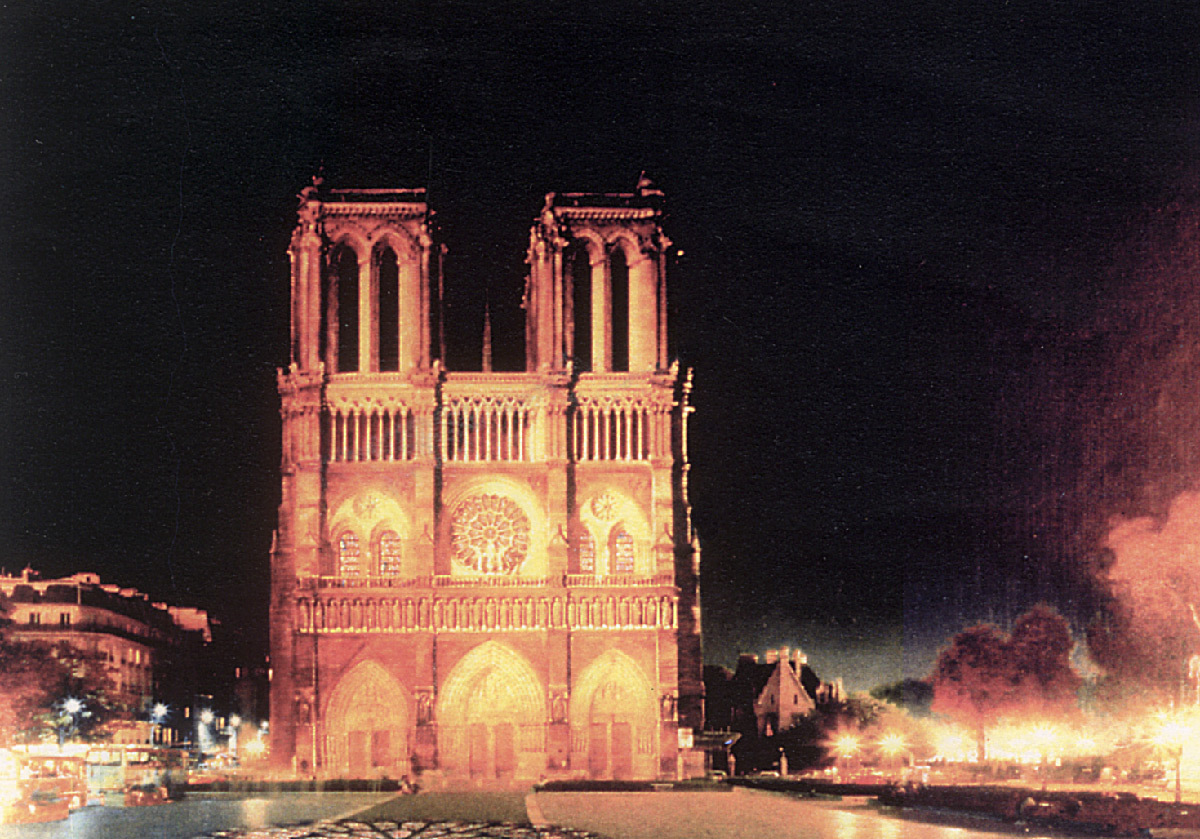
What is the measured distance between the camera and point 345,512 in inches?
2911

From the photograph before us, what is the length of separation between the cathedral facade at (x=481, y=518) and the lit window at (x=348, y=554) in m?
0.08

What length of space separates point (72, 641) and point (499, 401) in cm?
1972

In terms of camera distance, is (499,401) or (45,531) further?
(499,401)

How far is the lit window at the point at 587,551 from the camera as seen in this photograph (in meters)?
74.6

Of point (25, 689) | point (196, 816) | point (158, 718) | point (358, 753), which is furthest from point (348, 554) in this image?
point (196, 816)

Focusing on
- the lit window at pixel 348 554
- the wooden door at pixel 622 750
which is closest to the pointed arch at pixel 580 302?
the lit window at pixel 348 554

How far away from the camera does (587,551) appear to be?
245ft

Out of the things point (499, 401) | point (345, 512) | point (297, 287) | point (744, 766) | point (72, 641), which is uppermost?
point (297, 287)

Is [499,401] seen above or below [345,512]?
above

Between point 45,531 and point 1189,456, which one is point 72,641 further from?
point 1189,456

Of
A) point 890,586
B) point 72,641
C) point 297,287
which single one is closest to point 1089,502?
point 890,586

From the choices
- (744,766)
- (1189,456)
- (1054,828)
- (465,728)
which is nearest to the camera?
(1054,828)

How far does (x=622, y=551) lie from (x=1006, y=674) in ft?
55.5

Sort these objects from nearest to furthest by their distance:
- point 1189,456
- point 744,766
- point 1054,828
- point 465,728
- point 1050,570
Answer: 1. point 1054,828
2. point 1189,456
3. point 1050,570
4. point 465,728
5. point 744,766
